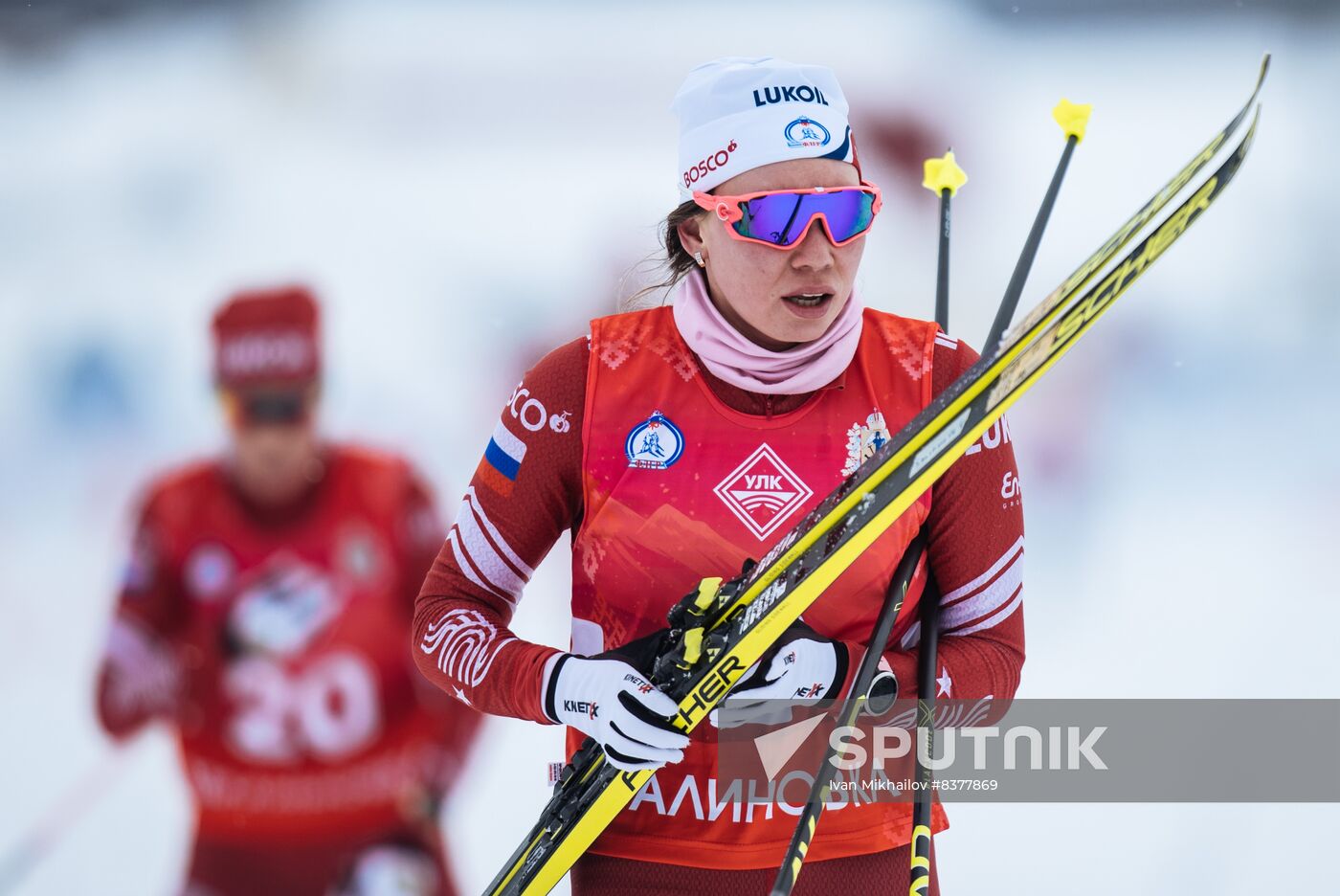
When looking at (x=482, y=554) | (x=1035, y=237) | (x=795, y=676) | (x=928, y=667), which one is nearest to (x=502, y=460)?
(x=482, y=554)

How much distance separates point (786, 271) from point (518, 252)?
2.20 meters

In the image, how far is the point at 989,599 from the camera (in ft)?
6.44

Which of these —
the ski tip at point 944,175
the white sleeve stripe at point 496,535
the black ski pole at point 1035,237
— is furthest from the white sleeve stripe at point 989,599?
the ski tip at point 944,175

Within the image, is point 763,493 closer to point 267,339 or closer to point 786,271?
point 786,271

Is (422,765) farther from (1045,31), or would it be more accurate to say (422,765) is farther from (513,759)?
(1045,31)

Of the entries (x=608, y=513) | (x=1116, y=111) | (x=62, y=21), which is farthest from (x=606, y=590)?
(x=62, y=21)

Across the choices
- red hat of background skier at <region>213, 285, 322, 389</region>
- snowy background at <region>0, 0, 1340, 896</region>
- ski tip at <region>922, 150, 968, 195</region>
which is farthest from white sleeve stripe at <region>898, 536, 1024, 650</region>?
red hat of background skier at <region>213, 285, 322, 389</region>

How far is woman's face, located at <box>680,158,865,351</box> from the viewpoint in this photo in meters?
1.88

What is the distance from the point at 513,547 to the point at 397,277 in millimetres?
2138

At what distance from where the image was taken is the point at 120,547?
12.8ft

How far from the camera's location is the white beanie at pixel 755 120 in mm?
1926

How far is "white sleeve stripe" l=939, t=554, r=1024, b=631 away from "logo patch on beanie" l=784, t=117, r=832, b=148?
23.8 inches

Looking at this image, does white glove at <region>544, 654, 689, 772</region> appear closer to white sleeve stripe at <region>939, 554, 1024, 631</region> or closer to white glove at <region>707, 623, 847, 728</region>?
white glove at <region>707, 623, 847, 728</region>

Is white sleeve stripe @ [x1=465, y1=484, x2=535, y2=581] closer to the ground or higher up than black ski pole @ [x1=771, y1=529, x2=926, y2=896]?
higher up
